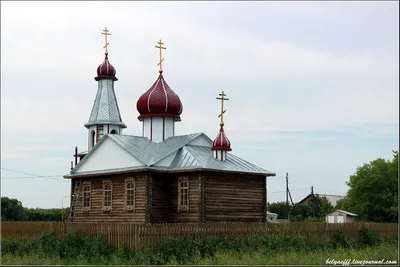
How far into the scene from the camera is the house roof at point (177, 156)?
1111 inches

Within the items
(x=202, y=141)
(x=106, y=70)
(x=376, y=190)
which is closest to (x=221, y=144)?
(x=202, y=141)

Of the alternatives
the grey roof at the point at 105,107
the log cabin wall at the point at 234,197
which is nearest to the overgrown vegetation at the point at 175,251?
the log cabin wall at the point at 234,197

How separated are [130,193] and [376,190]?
2578 centimetres

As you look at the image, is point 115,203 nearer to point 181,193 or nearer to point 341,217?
point 181,193

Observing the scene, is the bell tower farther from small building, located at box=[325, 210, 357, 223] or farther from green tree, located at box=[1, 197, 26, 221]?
small building, located at box=[325, 210, 357, 223]

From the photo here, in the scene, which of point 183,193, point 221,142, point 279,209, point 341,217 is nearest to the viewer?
point 183,193

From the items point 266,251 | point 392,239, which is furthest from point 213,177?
point 392,239

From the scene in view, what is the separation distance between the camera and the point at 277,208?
2793 inches

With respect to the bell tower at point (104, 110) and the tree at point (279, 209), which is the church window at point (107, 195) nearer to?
the bell tower at point (104, 110)

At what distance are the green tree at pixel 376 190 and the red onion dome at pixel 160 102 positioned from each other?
21.3m

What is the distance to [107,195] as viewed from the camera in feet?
99.8

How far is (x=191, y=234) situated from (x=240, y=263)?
19.5 feet

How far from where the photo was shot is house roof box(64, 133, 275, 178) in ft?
92.6

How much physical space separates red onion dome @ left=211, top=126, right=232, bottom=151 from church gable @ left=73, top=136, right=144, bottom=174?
3.69 metres
